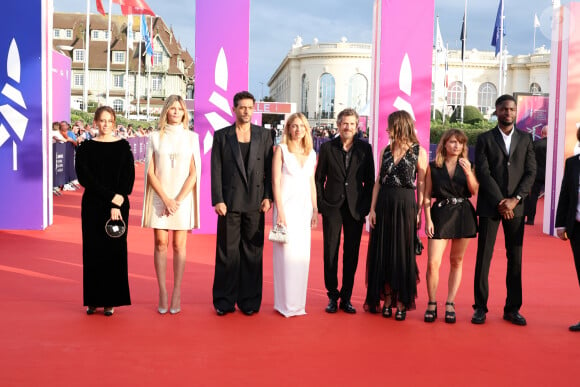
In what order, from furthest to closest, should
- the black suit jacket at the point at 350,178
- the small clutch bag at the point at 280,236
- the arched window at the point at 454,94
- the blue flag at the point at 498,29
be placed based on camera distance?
the arched window at the point at 454,94, the blue flag at the point at 498,29, the black suit jacket at the point at 350,178, the small clutch bag at the point at 280,236

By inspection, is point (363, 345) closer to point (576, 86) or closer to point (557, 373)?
point (557, 373)

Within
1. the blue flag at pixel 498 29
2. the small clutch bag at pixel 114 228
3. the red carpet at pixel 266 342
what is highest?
the blue flag at pixel 498 29

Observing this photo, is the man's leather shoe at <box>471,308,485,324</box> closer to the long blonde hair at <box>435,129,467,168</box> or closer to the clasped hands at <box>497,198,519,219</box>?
the clasped hands at <box>497,198,519,219</box>

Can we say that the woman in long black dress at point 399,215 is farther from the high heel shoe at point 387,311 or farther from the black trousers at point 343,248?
the black trousers at point 343,248

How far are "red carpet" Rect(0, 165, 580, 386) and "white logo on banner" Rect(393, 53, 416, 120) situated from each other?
158 inches

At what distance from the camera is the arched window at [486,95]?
8944 cm

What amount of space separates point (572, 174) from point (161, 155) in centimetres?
345

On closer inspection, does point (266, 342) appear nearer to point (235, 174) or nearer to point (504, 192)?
point (235, 174)

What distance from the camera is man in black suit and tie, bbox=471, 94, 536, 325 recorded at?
559 cm

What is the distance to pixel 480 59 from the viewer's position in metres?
88.5

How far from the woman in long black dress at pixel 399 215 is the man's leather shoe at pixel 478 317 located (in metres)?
0.52

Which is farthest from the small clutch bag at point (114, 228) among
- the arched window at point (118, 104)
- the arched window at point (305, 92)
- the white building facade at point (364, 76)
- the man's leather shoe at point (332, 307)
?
the arched window at point (305, 92)

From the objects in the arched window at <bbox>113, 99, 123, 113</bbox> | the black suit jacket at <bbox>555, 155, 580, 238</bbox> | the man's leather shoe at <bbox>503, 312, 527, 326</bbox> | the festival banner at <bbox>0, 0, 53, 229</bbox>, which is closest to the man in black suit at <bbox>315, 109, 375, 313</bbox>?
the man's leather shoe at <bbox>503, 312, 527, 326</bbox>

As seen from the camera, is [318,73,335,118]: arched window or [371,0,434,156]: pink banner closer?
[371,0,434,156]: pink banner
